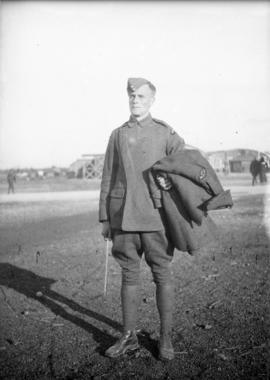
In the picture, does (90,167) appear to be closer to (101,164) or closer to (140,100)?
(101,164)

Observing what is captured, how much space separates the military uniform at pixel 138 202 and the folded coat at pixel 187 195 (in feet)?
0.33

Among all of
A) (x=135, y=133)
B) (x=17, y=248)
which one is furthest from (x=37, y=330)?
(x=17, y=248)

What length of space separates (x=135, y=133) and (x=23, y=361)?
81.1 inches

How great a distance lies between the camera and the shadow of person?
11.9 ft

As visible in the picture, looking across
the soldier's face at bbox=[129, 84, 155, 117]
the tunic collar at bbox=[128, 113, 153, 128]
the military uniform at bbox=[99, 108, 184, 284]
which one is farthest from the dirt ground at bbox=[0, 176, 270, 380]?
the soldier's face at bbox=[129, 84, 155, 117]

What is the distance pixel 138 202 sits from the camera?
3105mm

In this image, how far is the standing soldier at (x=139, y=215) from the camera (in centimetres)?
308

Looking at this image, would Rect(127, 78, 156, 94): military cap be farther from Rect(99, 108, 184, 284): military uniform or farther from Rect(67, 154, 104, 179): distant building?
Rect(67, 154, 104, 179): distant building

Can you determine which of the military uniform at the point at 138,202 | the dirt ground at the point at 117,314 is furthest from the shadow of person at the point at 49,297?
the military uniform at the point at 138,202

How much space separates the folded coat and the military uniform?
0.33 feet

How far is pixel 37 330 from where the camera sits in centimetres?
365

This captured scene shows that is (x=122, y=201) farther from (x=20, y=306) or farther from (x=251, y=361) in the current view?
(x=20, y=306)

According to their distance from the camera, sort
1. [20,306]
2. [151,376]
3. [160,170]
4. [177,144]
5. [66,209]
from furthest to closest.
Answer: [66,209] < [20,306] < [177,144] < [160,170] < [151,376]

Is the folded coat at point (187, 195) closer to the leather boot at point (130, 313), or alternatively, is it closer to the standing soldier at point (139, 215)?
the standing soldier at point (139, 215)
